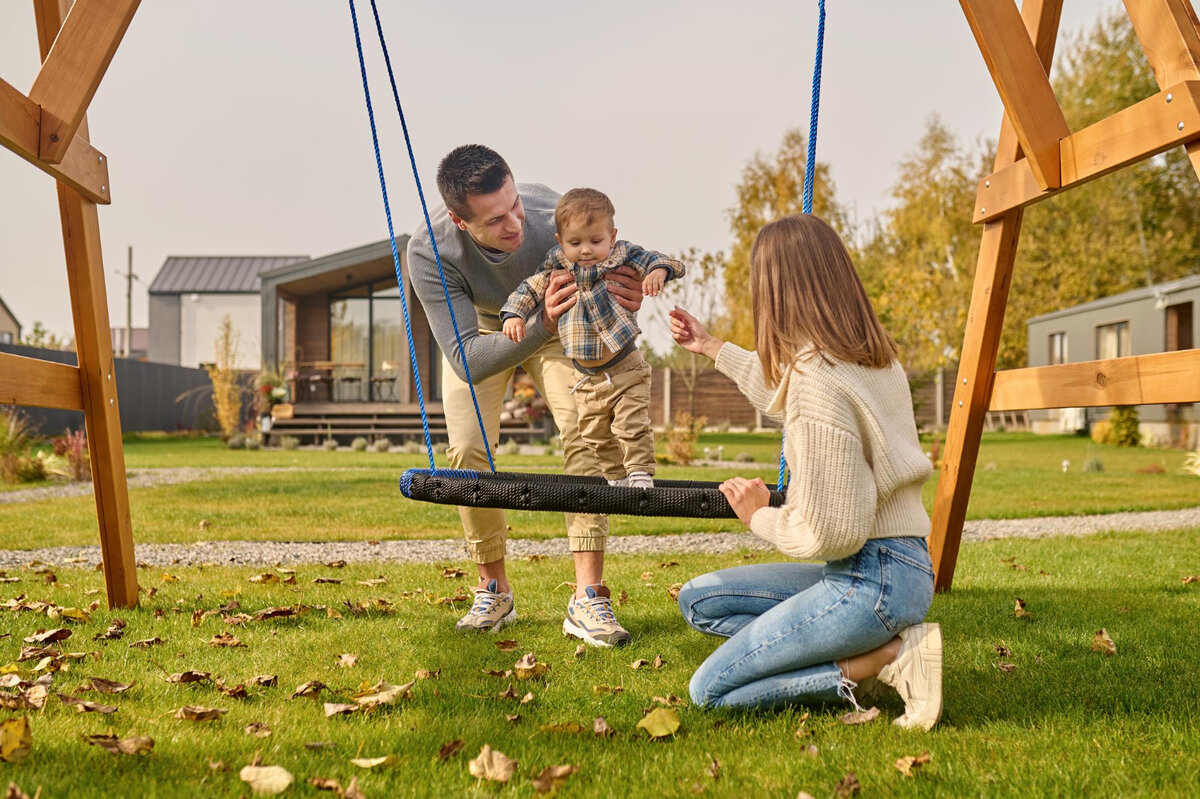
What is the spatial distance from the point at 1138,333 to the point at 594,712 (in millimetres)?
20156

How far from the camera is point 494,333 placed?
3.51m

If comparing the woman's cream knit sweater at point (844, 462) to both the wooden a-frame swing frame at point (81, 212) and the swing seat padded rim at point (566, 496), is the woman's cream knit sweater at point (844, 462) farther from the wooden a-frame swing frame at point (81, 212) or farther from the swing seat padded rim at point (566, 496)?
the wooden a-frame swing frame at point (81, 212)

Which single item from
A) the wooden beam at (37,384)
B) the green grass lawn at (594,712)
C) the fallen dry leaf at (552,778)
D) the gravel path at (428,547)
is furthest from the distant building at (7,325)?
the fallen dry leaf at (552,778)

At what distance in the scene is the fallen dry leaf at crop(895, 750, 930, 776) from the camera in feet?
6.56

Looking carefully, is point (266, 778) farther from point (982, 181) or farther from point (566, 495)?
point (982, 181)

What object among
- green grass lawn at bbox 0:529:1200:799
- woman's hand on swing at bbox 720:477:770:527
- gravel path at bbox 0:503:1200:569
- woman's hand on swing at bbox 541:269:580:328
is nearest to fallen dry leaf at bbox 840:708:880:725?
green grass lawn at bbox 0:529:1200:799

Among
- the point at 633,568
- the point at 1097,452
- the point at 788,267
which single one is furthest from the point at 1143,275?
the point at 788,267

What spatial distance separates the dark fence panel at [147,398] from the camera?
1997cm

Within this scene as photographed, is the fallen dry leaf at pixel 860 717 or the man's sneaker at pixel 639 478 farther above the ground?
the man's sneaker at pixel 639 478

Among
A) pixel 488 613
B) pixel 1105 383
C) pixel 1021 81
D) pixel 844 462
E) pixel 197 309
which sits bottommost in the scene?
pixel 488 613

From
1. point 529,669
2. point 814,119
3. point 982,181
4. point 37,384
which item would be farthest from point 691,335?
point 37,384

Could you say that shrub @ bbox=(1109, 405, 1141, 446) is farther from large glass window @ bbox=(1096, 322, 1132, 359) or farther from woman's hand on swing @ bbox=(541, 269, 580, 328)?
woman's hand on swing @ bbox=(541, 269, 580, 328)

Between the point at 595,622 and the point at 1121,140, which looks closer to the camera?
the point at 1121,140

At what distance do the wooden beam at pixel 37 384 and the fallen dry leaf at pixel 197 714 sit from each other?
1281mm
